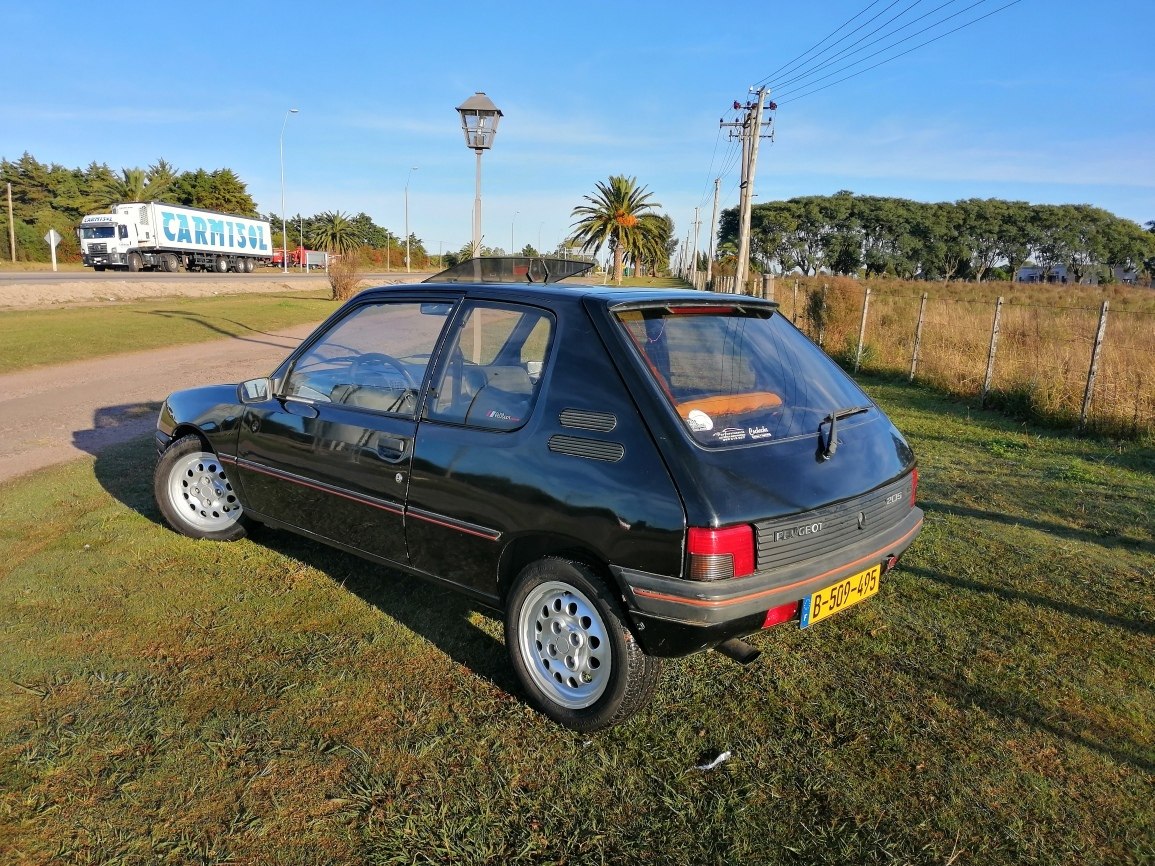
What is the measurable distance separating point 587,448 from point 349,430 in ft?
4.69

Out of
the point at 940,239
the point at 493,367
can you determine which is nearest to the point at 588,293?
the point at 493,367

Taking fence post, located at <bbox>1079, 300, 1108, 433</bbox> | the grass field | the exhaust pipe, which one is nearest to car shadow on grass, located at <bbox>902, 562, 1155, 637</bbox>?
the grass field

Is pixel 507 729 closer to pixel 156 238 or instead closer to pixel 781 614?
pixel 781 614

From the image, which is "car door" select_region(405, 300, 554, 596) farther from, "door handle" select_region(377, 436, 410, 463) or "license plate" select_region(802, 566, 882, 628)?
"license plate" select_region(802, 566, 882, 628)

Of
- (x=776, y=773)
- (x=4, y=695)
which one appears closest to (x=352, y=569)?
(x=4, y=695)

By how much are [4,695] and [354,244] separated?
88215 millimetres

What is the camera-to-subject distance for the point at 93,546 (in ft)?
15.4

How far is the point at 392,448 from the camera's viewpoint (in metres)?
3.51

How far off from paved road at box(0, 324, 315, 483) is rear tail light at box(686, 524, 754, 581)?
617 cm

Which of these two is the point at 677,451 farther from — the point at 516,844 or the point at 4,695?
the point at 4,695

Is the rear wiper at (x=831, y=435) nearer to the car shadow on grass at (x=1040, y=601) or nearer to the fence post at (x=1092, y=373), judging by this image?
the car shadow on grass at (x=1040, y=601)

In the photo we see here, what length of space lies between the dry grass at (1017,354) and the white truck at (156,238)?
1424 inches

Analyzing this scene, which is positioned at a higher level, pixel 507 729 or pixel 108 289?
pixel 108 289

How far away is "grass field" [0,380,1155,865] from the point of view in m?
2.41
